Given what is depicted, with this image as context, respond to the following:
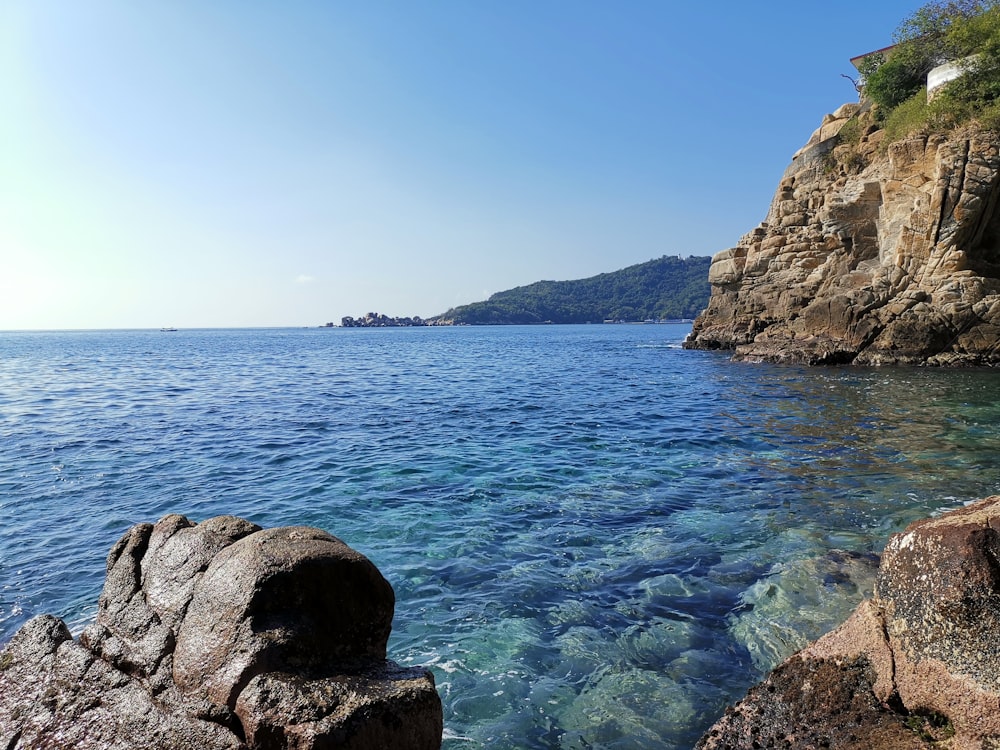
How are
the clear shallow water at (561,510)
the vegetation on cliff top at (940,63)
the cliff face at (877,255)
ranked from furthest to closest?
the vegetation on cliff top at (940,63)
the cliff face at (877,255)
the clear shallow water at (561,510)

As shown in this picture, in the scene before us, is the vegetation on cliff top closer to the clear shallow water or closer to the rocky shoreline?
the clear shallow water

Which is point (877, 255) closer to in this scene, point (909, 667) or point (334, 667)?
point (909, 667)

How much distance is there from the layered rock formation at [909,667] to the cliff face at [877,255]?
1167 inches

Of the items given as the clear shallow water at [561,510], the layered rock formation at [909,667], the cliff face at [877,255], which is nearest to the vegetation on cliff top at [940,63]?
the cliff face at [877,255]

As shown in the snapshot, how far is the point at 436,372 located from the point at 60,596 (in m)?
31.9

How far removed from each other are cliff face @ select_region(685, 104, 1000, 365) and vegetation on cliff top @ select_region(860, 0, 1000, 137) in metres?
1.47

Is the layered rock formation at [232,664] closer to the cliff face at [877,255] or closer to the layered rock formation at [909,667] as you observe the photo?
the layered rock formation at [909,667]

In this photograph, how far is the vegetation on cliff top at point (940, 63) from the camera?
98.5 feet

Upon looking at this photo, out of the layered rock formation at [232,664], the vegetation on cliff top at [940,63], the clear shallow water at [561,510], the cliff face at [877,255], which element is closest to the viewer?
the layered rock formation at [232,664]

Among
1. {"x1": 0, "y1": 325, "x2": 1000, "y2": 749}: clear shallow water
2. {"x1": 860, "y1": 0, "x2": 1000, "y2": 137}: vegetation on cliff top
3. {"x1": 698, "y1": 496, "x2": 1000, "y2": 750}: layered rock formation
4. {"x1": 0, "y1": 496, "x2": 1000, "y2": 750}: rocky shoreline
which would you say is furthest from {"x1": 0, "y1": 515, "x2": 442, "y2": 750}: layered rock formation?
{"x1": 860, "y1": 0, "x2": 1000, "y2": 137}: vegetation on cliff top

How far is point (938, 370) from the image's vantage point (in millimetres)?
26312

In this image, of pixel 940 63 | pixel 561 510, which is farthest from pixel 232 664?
pixel 940 63

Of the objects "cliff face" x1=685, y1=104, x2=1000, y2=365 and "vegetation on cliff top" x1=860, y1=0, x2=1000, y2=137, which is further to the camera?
"vegetation on cliff top" x1=860, y1=0, x2=1000, y2=137

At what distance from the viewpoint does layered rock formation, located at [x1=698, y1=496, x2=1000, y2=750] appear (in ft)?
10.3
